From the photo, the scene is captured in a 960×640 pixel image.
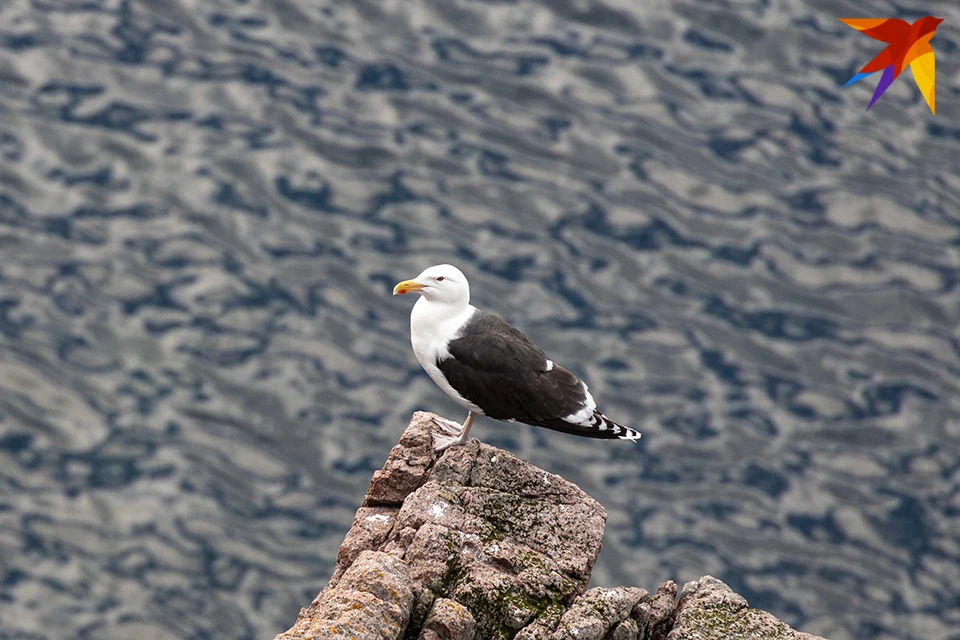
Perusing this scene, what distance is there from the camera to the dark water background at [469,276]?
1288 inches

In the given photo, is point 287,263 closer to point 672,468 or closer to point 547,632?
point 672,468

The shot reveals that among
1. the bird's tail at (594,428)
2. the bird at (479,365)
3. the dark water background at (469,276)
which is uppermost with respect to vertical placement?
the bird at (479,365)

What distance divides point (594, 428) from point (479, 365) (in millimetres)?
1483

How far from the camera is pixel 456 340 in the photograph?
1347cm

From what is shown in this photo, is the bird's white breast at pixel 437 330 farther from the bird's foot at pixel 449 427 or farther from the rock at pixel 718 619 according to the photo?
the rock at pixel 718 619

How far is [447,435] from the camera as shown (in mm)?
13805

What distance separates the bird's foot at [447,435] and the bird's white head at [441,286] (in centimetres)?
136

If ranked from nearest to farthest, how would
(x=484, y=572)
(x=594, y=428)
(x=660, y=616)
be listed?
(x=484, y=572)
(x=660, y=616)
(x=594, y=428)

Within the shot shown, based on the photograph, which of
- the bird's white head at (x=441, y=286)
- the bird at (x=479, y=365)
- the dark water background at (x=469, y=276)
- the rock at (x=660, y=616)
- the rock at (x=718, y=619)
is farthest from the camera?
the dark water background at (x=469, y=276)

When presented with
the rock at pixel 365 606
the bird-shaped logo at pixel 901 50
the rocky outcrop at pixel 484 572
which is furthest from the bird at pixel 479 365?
the bird-shaped logo at pixel 901 50

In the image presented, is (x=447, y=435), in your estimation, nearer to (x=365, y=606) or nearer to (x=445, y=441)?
(x=445, y=441)

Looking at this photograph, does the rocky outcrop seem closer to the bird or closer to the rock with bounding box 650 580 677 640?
the rock with bounding box 650 580 677 640

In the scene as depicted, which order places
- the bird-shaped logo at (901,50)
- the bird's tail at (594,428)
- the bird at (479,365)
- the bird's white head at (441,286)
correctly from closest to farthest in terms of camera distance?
1. the bird-shaped logo at (901,50)
2. the bird's white head at (441,286)
3. the bird at (479,365)
4. the bird's tail at (594,428)

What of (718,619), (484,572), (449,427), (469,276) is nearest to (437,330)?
(449,427)
